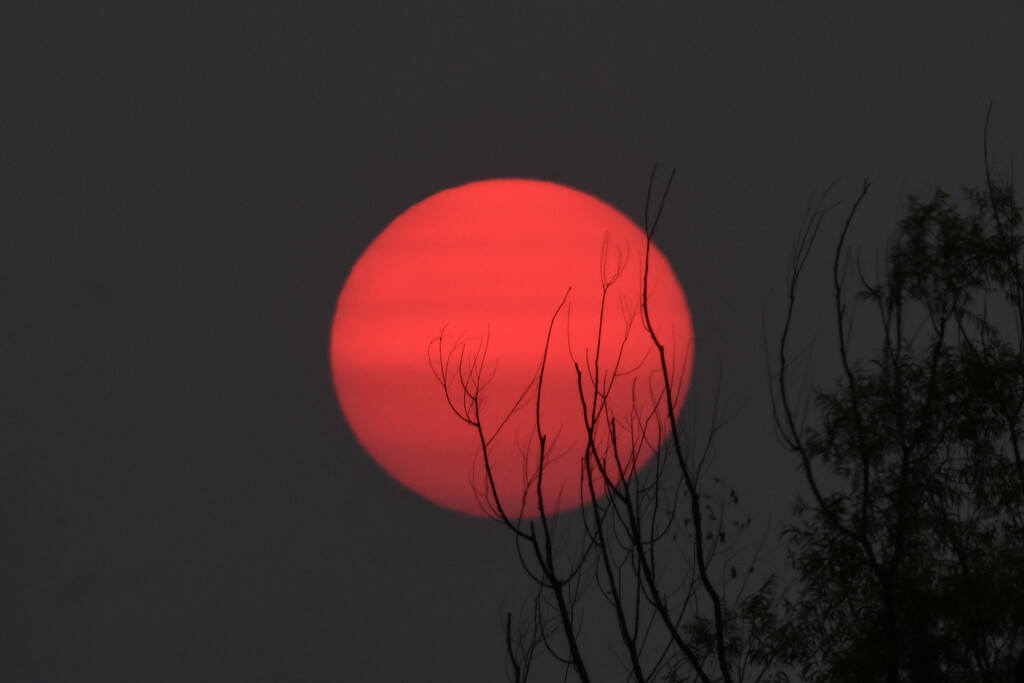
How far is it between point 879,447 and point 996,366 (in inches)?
47.2

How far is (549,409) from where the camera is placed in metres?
15.0

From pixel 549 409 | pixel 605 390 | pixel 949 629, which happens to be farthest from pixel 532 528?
pixel 549 409

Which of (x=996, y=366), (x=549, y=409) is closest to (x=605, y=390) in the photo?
(x=996, y=366)

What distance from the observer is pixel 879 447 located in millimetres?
9242

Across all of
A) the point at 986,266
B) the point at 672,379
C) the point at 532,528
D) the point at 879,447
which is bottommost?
the point at 532,528

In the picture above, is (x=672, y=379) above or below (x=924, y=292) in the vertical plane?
below

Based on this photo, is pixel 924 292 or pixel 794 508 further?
pixel 794 508

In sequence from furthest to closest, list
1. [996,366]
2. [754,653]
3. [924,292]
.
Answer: [754,653] < [996,366] < [924,292]

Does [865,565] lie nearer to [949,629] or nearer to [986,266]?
[949,629]

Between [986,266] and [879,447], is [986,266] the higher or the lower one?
the higher one

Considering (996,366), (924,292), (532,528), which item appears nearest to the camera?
(532,528)

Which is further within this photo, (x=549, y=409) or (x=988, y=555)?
(x=549, y=409)

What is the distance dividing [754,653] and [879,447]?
2783mm

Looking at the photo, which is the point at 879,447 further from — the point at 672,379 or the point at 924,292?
the point at 672,379
